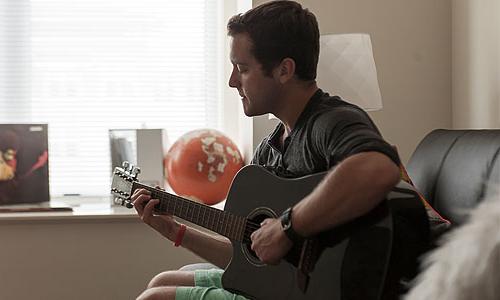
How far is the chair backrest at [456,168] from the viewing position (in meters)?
1.83

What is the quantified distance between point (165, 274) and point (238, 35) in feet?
2.32

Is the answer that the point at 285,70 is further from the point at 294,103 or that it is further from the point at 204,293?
the point at 204,293

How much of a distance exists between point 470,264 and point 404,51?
2393mm

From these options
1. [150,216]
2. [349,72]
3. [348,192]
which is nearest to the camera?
[348,192]

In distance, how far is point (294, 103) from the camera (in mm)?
1851

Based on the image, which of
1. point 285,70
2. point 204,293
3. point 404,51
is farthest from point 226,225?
point 404,51

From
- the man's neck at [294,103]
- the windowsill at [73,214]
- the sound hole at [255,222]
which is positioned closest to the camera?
the sound hole at [255,222]

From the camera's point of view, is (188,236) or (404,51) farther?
(404,51)

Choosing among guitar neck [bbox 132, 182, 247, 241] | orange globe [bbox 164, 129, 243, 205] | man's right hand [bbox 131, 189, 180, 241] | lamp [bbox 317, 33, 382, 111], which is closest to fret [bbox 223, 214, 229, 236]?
guitar neck [bbox 132, 182, 247, 241]

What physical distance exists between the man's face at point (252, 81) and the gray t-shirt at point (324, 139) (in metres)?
0.10

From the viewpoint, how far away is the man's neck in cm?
185

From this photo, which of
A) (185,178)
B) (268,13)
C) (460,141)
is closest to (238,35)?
(268,13)

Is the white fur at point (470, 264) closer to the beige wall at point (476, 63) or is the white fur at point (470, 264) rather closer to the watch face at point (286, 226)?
the watch face at point (286, 226)

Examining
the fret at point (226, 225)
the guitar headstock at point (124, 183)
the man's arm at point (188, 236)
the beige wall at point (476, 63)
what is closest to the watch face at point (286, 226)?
the fret at point (226, 225)
